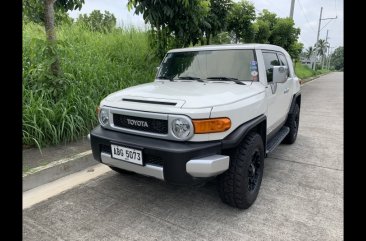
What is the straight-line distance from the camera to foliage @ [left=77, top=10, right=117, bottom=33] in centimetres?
800

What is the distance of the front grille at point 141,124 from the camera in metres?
2.70

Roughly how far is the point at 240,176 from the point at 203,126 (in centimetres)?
61

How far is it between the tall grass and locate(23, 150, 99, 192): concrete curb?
0.55 m

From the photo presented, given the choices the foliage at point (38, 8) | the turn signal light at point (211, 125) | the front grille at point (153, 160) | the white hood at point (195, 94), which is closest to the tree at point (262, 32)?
the foliage at point (38, 8)

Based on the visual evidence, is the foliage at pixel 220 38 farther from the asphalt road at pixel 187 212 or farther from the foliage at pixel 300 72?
the foliage at pixel 300 72

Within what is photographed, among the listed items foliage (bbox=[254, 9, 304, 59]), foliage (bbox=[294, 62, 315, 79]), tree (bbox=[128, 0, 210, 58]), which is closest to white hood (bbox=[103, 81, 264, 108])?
tree (bbox=[128, 0, 210, 58])

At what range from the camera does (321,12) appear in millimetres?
36312

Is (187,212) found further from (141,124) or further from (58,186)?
(58,186)

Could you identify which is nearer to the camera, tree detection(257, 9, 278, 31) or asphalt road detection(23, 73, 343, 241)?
asphalt road detection(23, 73, 343, 241)

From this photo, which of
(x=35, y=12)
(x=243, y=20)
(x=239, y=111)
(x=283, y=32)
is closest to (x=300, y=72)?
(x=283, y=32)

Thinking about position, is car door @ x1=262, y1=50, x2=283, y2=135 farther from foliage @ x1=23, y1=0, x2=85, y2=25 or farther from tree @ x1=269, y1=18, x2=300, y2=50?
tree @ x1=269, y1=18, x2=300, y2=50

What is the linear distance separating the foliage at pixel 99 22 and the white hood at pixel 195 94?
5.44 m

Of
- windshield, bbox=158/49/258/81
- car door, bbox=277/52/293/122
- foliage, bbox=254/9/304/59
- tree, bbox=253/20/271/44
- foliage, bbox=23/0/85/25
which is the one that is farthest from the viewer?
foliage, bbox=254/9/304/59
